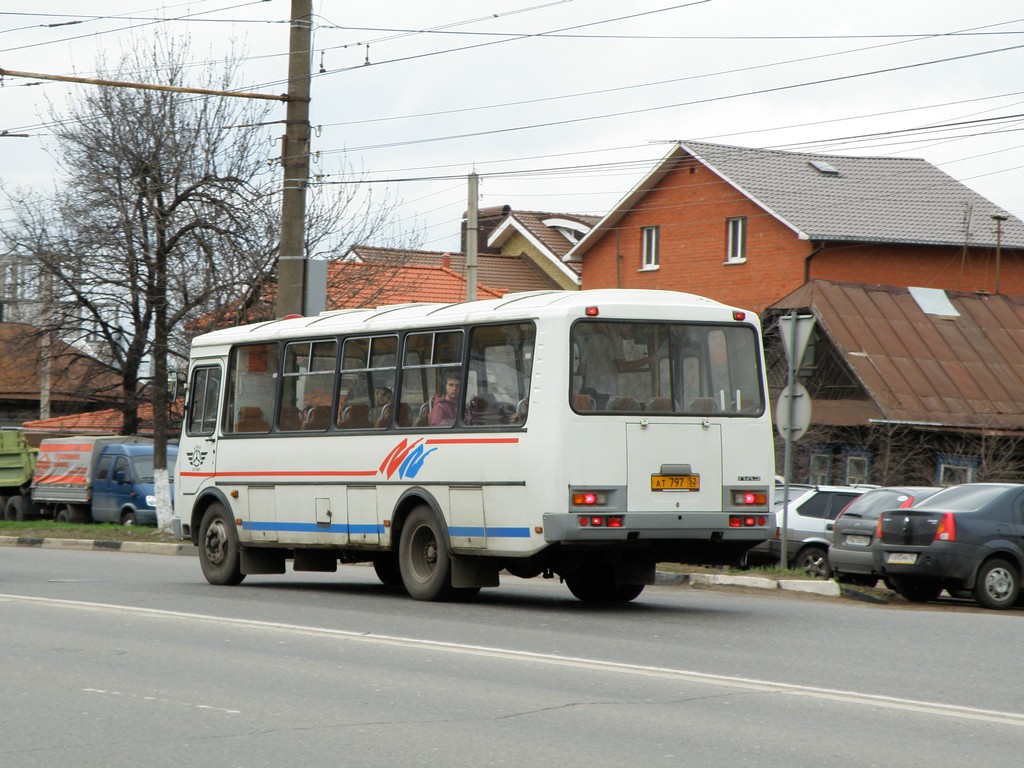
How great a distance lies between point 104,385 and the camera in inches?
1351

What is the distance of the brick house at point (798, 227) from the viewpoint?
145ft

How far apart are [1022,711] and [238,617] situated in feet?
23.0

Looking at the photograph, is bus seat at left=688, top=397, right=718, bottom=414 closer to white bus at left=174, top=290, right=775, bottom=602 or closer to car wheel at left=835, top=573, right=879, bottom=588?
white bus at left=174, top=290, right=775, bottom=602

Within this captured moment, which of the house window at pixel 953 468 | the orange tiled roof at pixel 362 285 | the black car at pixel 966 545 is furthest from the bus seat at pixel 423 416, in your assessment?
the house window at pixel 953 468

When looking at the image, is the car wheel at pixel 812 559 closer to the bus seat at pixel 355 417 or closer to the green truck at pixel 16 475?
the bus seat at pixel 355 417

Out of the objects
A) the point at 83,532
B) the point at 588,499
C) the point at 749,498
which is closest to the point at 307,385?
the point at 588,499

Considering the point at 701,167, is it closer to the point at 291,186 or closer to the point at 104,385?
the point at 104,385

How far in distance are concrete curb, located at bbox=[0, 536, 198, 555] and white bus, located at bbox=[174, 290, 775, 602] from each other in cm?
1018

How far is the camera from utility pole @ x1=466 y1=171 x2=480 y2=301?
2905 cm

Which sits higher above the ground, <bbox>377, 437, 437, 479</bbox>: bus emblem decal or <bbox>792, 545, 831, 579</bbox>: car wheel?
<bbox>377, 437, 437, 479</bbox>: bus emblem decal

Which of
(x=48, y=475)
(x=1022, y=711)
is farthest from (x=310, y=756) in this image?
(x=48, y=475)

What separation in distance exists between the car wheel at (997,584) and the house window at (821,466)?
54.2 ft

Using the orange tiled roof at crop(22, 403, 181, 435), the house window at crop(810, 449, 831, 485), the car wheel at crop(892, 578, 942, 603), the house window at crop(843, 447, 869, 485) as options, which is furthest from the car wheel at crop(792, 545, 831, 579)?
the orange tiled roof at crop(22, 403, 181, 435)

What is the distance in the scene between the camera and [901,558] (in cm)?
1781
